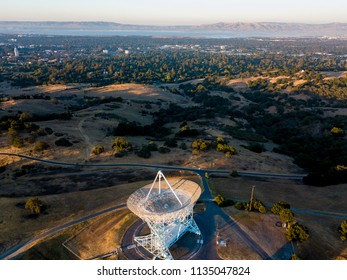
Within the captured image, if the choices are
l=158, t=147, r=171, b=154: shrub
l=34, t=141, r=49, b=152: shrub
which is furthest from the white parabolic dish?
l=34, t=141, r=49, b=152: shrub

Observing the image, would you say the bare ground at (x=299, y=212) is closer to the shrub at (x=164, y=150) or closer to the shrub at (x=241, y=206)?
A: the shrub at (x=241, y=206)

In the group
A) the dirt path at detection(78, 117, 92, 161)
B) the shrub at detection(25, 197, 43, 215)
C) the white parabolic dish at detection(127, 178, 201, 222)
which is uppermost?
the white parabolic dish at detection(127, 178, 201, 222)

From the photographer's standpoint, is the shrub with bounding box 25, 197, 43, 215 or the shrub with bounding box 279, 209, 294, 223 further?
the shrub with bounding box 25, 197, 43, 215

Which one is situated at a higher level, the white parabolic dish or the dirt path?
the white parabolic dish

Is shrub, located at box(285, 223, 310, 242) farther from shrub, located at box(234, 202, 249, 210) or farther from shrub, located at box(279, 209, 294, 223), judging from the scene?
shrub, located at box(234, 202, 249, 210)

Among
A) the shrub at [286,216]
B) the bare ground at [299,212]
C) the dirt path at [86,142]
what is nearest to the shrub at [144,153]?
the dirt path at [86,142]

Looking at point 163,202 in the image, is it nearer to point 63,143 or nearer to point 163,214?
point 163,214

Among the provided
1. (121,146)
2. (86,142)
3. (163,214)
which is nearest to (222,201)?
(163,214)
